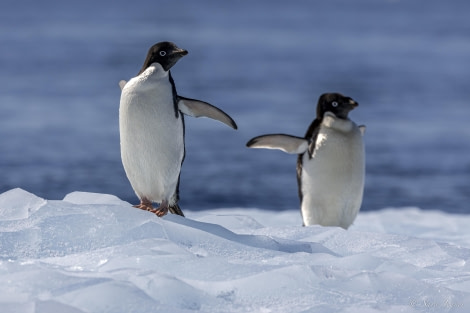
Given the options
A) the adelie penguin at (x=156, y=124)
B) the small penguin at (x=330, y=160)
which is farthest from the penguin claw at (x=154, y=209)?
the small penguin at (x=330, y=160)

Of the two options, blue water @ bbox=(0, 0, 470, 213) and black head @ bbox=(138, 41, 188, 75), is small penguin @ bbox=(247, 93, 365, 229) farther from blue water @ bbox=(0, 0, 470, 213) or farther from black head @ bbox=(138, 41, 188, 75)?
blue water @ bbox=(0, 0, 470, 213)

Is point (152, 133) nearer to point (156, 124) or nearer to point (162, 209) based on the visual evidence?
point (156, 124)

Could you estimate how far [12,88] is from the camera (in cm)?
2352

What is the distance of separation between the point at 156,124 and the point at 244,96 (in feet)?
51.3

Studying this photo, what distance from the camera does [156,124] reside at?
5.03m

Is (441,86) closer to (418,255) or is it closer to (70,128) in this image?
(70,128)

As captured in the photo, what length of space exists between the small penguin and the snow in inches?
36.5

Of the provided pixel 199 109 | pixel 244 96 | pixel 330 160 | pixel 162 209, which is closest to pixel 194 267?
pixel 162 209

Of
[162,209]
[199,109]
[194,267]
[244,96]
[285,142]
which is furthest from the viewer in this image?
[244,96]

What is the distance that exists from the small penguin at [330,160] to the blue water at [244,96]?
3748 millimetres

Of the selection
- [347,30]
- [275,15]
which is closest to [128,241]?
[347,30]

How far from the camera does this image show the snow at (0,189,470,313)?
3.58 m

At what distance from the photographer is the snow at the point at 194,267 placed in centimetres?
358

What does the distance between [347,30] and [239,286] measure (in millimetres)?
49321
